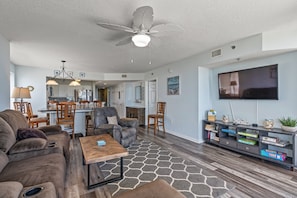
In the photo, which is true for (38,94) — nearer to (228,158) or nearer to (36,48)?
(36,48)

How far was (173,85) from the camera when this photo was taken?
5109mm

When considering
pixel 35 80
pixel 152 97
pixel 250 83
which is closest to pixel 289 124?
pixel 250 83

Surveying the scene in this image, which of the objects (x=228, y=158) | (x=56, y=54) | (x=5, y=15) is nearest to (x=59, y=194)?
(x=5, y=15)

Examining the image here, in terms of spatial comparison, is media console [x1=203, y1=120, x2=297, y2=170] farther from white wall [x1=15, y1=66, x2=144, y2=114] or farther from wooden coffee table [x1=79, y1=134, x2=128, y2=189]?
white wall [x1=15, y1=66, x2=144, y2=114]

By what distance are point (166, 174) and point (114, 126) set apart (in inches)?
64.1

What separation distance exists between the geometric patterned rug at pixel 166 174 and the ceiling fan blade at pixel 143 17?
7.26 feet

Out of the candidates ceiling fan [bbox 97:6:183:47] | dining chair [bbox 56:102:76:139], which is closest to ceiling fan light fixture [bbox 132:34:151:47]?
ceiling fan [bbox 97:6:183:47]

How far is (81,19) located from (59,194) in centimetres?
222

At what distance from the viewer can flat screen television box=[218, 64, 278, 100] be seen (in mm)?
2979

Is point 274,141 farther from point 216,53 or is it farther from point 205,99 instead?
point 216,53

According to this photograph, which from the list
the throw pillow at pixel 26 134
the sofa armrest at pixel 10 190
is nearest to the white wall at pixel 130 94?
the throw pillow at pixel 26 134

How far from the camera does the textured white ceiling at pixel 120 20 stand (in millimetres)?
1885

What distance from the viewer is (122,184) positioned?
219cm

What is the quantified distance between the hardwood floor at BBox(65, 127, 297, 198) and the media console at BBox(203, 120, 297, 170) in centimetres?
14
